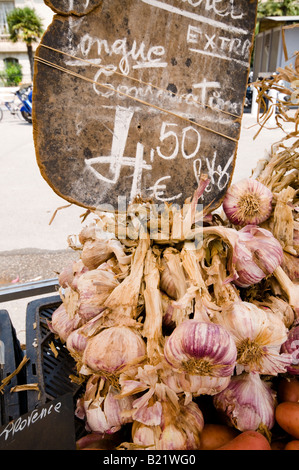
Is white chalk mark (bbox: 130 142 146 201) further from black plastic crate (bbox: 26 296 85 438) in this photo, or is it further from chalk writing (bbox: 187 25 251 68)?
black plastic crate (bbox: 26 296 85 438)

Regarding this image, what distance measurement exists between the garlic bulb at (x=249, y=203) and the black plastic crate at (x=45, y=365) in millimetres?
656

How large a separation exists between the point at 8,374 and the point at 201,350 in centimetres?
67

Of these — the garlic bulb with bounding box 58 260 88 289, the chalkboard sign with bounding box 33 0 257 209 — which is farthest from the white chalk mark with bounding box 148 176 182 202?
the garlic bulb with bounding box 58 260 88 289

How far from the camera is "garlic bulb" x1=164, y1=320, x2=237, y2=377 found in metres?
0.73

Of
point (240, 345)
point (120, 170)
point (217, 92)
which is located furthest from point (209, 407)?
point (217, 92)

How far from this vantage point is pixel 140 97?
987 millimetres

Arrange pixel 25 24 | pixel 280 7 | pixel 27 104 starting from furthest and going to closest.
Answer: pixel 280 7, pixel 25 24, pixel 27 104

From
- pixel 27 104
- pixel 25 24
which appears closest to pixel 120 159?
pixel 27 104

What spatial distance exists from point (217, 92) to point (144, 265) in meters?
0.53

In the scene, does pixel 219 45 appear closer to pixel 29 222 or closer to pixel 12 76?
pixel 29 222

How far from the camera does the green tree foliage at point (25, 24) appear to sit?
2497 cm

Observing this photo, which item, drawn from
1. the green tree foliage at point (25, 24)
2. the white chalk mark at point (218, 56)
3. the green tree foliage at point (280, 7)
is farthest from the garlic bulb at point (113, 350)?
the green tree foliage at point (280, 7)

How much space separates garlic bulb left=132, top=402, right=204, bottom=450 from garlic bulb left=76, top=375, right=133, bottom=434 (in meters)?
0.06
